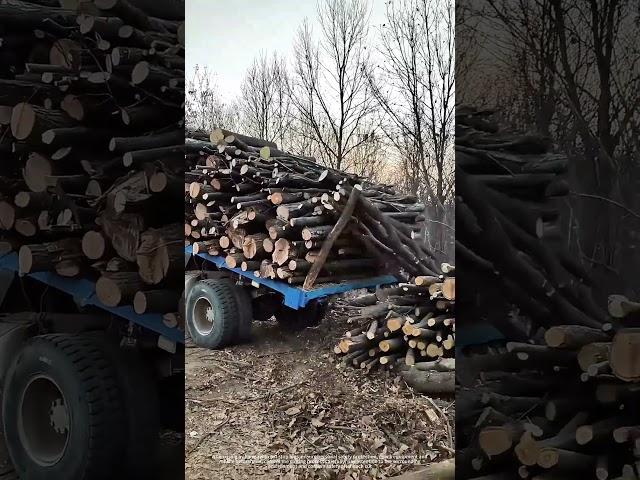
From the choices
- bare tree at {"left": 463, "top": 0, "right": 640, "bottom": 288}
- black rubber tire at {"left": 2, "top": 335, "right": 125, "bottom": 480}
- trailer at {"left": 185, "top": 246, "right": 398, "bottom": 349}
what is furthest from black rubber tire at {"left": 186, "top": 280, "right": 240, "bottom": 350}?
bare tree at {"left": 463, "top": 0, "right": 640, "bottom": 288}

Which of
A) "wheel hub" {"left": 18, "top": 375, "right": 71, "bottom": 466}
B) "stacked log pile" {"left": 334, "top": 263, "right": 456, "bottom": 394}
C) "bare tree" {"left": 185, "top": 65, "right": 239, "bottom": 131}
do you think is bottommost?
"wheel hub" {"left": 18, "top": 375, "right": 71, "bottom": 466}

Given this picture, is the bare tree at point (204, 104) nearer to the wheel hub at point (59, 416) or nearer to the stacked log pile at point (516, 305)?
the stacked log pile at point (516, 305)

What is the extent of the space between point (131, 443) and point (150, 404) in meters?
0.21

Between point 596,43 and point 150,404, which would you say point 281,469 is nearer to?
point 150,404

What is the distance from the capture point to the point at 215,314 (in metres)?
2.97

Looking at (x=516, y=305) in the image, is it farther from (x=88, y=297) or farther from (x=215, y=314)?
(x=88, y=297)

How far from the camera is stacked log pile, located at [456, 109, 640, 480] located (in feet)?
9.89

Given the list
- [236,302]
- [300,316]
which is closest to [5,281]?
[236,302]

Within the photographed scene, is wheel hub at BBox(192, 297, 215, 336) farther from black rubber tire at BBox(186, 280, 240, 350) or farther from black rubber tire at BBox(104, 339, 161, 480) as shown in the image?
black rubber tire at BBox(104, 339, 161, 480)

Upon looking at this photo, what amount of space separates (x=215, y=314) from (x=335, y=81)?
132 cm

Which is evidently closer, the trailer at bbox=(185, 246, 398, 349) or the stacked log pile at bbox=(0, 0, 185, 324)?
the stacked log pile at bbox=(0, 0, 185, 324)

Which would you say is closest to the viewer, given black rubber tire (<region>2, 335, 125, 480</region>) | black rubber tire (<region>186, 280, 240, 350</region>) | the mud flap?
black rubber tire (<region>2, 335, 125, 480</region>)

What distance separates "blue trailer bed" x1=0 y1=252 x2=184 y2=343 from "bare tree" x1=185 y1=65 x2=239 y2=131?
0.96 m

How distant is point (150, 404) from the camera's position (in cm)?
301
